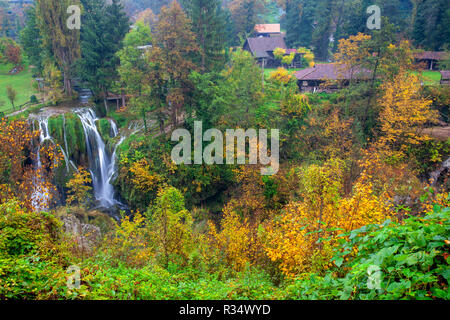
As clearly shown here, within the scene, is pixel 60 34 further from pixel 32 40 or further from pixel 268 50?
pixel 268 50

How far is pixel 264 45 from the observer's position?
46.0m

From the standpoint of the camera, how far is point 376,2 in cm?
3481

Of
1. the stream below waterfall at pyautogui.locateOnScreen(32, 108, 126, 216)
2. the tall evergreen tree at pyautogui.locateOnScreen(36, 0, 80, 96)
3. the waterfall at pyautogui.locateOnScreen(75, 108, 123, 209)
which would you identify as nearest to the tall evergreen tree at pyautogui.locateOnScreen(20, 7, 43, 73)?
the tall evergreen tree at pyautogui.locateOnScreen(36, 0, 80, 96)

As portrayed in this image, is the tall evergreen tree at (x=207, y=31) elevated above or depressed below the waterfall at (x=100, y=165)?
above

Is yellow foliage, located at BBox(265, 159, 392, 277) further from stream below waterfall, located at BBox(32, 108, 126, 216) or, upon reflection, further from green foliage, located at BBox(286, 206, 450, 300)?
stream below waterfall, located at BBox(32, 108, 126, 216)

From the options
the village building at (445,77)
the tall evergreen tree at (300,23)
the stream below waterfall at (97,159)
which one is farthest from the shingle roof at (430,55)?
the stream below waterfall at (97,159)

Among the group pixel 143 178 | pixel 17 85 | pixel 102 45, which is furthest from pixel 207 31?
pixel 17 85

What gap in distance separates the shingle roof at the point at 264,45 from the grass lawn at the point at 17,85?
3267cm

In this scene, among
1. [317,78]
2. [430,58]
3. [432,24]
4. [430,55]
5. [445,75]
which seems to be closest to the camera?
[445,75]

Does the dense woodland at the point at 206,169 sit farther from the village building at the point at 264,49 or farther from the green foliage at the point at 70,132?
the village building at the point at 264,49

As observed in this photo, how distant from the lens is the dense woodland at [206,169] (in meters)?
5.47

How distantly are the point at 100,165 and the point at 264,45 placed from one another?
35.3 metres
